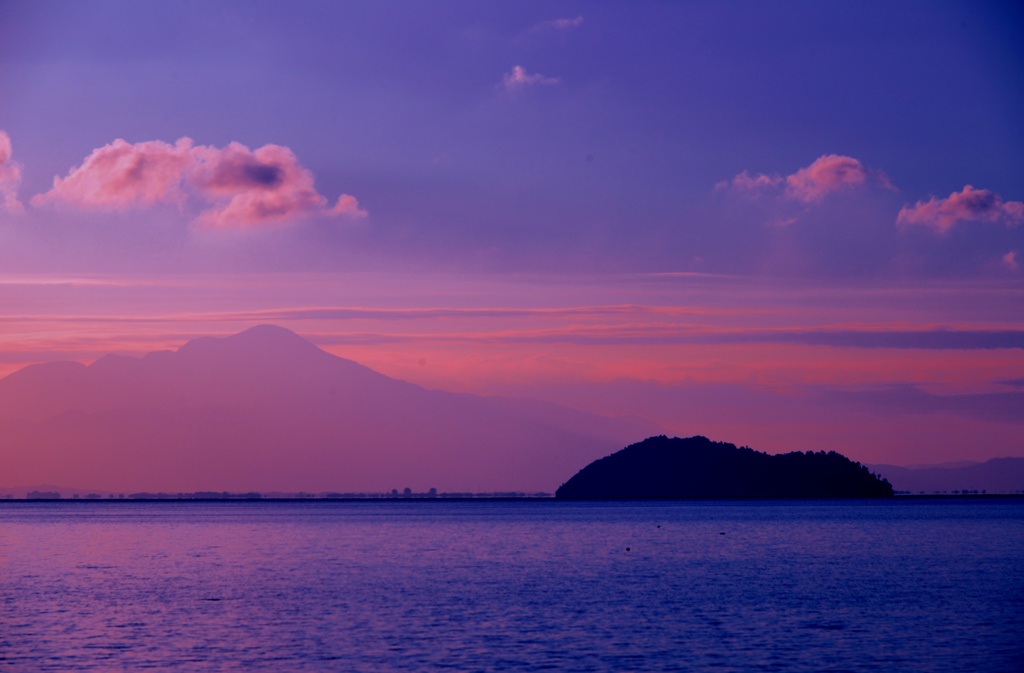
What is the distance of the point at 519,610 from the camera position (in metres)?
58.6

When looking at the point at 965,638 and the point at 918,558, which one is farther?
the point at 918,558

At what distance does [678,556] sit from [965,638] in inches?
2259

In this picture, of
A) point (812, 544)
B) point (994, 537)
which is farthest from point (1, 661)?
point (994, 537)

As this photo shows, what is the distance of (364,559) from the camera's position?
102000 mm

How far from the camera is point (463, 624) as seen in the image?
53.3 meters

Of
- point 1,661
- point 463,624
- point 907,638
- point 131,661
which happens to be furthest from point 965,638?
point 1,661

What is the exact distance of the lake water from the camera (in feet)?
143

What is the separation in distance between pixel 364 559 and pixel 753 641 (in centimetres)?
6047

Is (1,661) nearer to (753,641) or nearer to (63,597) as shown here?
(63,597)

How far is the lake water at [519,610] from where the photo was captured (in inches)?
1714

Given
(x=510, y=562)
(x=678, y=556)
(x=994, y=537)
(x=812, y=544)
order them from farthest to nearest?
(x=994, y=537)
(x=812, y=544)
(x=678, y=556)
(x=510, y=562)

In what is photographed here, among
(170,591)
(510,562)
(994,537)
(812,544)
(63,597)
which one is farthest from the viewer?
(994,537)

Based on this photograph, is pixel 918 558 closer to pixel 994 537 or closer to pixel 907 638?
pixel 994 537

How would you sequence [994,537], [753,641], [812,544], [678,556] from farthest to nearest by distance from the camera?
[994,537] → [812,544] → [678,556] → [753,641]
